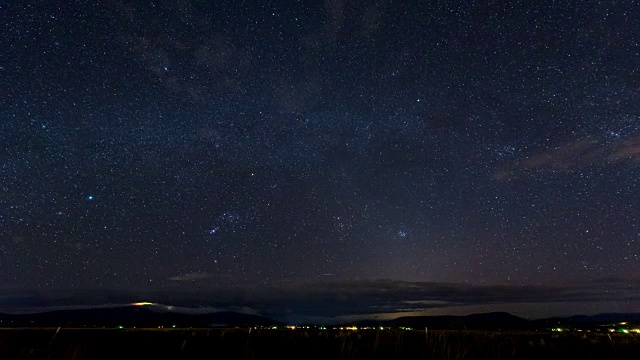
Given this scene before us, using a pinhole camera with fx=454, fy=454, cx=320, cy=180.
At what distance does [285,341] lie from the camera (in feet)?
120

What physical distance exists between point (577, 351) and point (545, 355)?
7.08m

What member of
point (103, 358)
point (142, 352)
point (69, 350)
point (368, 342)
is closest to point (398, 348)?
point (368, 342)

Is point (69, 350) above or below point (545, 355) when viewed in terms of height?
above

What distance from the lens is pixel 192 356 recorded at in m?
22.0

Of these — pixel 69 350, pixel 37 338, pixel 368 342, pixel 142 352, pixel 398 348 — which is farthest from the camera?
pixel 368 342

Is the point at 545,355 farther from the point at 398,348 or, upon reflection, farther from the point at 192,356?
the point at 192,356

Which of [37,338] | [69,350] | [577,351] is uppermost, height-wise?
[69,350]

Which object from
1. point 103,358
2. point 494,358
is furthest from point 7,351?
point 494,358

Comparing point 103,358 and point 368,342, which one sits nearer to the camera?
point 103,358

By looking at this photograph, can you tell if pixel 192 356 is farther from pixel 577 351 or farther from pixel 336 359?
pixel 577 351

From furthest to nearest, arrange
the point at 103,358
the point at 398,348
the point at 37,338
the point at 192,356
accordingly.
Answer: the point at 398,348 → the point at 37,338 → the point at 192,356 → the point at 103,358

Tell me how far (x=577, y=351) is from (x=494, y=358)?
1381cm

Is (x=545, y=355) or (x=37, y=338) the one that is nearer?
(x=37, y=338)

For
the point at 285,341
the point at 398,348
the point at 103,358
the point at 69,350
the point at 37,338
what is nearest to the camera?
the point at 69,350
